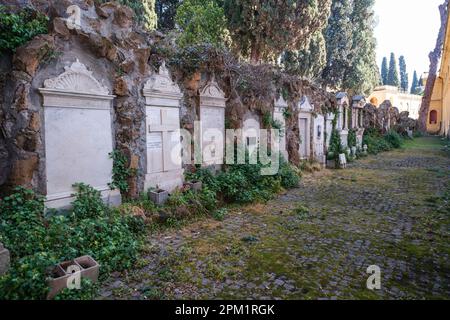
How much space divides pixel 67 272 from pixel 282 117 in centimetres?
874

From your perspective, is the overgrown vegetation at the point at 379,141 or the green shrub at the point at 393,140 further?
the green shrub at the point at 393,140

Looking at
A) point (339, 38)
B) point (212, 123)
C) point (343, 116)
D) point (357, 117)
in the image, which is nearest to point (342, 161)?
point (343, 116)

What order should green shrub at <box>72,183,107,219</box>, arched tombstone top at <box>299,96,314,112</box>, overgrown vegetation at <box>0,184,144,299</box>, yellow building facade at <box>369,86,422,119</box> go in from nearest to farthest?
1. overgrown vegetation at <box>0,184,144,299</box>
2. green shrub at <box>72,183,107,219</box>
3. arched tombstone top at <box>299,96,314,112</box>
4. yellow building facade at <box>369,86,422,119</box>

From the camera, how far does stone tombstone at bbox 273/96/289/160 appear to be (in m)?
10.4

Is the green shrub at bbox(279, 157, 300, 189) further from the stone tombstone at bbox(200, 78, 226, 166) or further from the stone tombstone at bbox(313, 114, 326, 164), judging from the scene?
the stone tombstone at bbox(313, 114, 326, 164)

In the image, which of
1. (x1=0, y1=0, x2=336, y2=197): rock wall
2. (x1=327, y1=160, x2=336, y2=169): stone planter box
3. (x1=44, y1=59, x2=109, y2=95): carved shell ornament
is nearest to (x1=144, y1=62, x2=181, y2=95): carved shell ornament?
(x1=0, y1=0, x2=336, y2=197): rock wall

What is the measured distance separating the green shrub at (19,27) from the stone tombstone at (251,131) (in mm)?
5569

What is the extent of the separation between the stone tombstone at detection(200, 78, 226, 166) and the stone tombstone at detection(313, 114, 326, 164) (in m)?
5.94

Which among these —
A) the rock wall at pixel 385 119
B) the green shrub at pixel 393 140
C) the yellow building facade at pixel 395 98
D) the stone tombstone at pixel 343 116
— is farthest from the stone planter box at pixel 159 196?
the yellow building facade at pixel 395 98

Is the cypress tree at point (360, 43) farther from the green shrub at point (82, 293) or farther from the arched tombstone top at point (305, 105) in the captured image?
the green shrub at point (82, 293)

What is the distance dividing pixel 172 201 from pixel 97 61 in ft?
9.91

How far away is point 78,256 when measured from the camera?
3984 millimetres

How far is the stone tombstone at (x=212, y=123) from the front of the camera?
779 cm

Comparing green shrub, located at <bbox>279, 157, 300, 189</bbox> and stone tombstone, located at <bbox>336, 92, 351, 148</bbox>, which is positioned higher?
stone tombstone, located at <bbox>336, 92, 351, 148</bbox>
